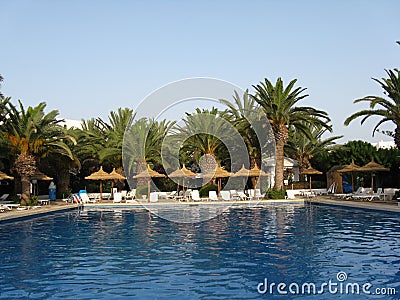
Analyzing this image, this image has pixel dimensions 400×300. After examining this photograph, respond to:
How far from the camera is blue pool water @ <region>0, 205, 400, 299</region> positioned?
7.27 m

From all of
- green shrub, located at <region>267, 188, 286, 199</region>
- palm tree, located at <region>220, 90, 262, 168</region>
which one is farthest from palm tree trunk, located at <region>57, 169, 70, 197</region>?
green shrub, located at <region>267, 188, 286, 199</region>

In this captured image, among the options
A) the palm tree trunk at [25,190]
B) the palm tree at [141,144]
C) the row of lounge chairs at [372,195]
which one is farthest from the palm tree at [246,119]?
the palm tree trunk at [25,190]

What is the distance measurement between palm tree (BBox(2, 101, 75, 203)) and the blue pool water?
6348 millimetres

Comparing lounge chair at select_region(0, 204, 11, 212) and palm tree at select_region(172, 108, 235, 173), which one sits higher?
palm tree at select_region(172, 108, 235, 173)

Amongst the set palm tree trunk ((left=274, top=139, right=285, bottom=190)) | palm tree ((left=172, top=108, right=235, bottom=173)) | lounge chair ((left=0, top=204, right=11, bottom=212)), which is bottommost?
lounge chair ((left=0, top=204, right=11, bottom=212))

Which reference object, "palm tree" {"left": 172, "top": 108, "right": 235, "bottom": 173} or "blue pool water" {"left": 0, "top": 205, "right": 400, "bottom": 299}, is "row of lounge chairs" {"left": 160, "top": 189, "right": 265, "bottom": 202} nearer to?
"palm tree" {"left": 172, "top": 108, "right": 235, "bottom": 173}

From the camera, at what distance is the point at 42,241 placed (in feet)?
41.2

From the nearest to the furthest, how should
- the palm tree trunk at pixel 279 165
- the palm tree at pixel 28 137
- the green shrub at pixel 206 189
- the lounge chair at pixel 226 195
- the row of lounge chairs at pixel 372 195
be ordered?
the palm tree at pixel 28 137 < the row of lounge chairs at pixel 372 195 < the lounge chair at pixel 226 195 < the palm tree trunk at pixel 279 165 < the green shrub at pixel 206 189

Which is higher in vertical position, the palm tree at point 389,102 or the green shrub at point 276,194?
the palm tree at point 389,102

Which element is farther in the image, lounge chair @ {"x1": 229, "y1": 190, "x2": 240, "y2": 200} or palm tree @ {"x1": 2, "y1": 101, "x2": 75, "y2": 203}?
lounge chair @ {"x1": 229, "y1": 190, "x2": 240, "y2": 200}

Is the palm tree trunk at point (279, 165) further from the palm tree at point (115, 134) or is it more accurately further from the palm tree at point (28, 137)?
the palm tree at point (28, 137)

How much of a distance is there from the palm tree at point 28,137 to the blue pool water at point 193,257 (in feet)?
20.8

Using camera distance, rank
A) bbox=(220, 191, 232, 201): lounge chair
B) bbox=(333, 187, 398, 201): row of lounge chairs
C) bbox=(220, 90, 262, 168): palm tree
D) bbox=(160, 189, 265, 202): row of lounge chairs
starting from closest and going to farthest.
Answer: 1. bbox=(333, 187, 398, 201): row of lounge chairs
2. bbox=(220, 191, 232, 201): lounge chair
3. bbox=(160, 189, 265, 202): row of lounge chairs
4. bbox=(220, 90, 262, 168): palm tree

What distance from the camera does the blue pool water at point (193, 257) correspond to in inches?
286
